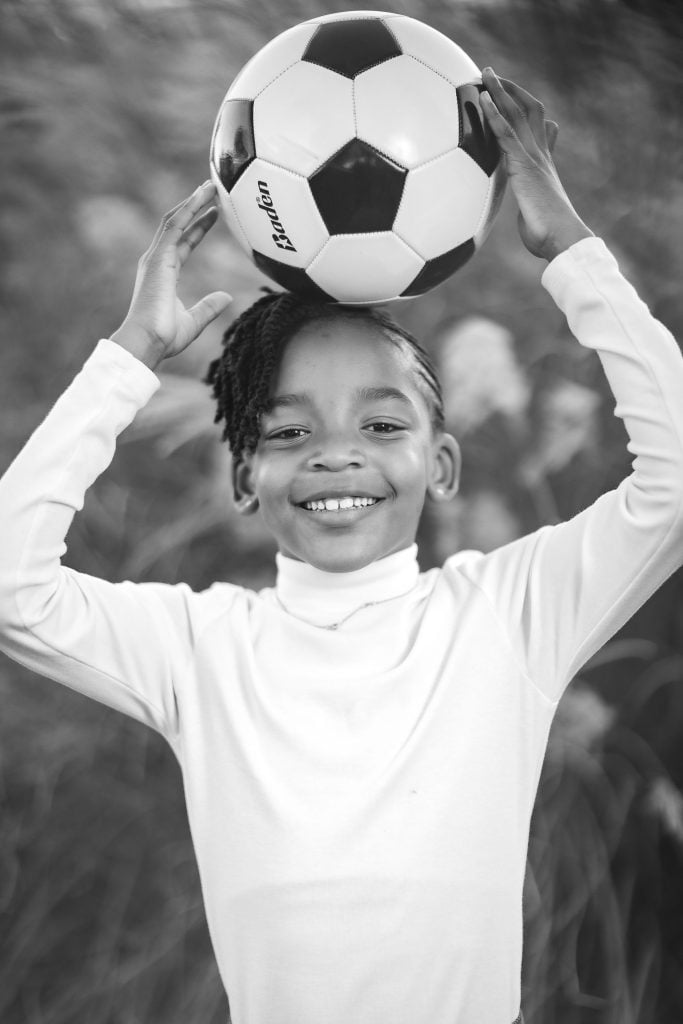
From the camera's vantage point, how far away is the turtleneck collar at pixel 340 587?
1.32 m

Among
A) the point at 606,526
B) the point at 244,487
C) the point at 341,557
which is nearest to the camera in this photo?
the point at 606,526

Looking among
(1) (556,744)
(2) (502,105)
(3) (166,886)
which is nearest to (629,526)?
(2) (502,105)

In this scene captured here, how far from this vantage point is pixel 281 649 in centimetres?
129

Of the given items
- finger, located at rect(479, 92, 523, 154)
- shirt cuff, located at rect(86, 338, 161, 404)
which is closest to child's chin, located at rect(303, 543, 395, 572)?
shirt cuff, located at rect(86, 338, 161, 404)

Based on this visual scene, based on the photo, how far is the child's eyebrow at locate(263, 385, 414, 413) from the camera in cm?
134

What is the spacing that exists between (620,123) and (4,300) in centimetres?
145

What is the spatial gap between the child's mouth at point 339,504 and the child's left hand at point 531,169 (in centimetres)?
33

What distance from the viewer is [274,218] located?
1.31 meters

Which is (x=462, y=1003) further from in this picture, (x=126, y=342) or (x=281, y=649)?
(x=126, y=342)

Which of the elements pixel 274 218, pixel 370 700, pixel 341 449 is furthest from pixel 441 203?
pixel 370 700

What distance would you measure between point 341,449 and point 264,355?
165mm

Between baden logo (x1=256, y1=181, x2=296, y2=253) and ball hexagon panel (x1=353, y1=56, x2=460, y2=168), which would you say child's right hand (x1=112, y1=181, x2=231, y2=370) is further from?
ball hexagon panel (x1=353, y1=56, x2=460, y2=168)

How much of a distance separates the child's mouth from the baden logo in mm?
283

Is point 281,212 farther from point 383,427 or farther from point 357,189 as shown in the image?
point 383,427
